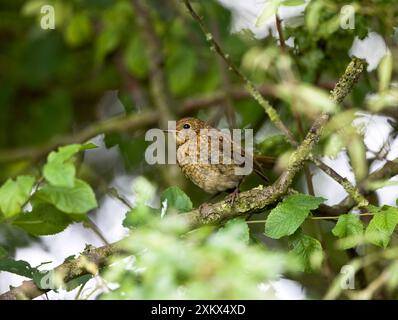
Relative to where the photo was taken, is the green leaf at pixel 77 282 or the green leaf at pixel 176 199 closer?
the green leaf at pixel 77 282

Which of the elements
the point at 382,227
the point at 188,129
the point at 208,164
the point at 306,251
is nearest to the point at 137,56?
the point at 188,129

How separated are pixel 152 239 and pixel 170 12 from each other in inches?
161

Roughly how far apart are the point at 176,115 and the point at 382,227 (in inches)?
99.9

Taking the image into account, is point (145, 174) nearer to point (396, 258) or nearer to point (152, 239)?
point (396, 258)

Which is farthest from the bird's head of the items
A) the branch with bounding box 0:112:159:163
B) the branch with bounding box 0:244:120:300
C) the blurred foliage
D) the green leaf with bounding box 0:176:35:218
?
the green leaf with bounding box 0:176:35:218

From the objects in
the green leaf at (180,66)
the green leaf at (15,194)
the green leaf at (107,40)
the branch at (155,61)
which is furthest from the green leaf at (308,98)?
the green leaf at (107,40)

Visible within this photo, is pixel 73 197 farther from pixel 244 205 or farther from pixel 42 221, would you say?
pixel 244 205

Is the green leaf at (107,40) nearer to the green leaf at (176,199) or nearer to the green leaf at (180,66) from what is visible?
the green leaf at (180,66)

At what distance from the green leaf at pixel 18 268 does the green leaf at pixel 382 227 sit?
1190 mm

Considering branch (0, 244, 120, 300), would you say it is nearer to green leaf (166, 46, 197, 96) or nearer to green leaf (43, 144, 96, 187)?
green leaf (43, 144, 96, 187)

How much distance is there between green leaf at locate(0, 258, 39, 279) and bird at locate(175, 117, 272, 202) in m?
1.18

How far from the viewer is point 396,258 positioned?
7.79 ft

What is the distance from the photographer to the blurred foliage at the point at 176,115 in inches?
81.2
